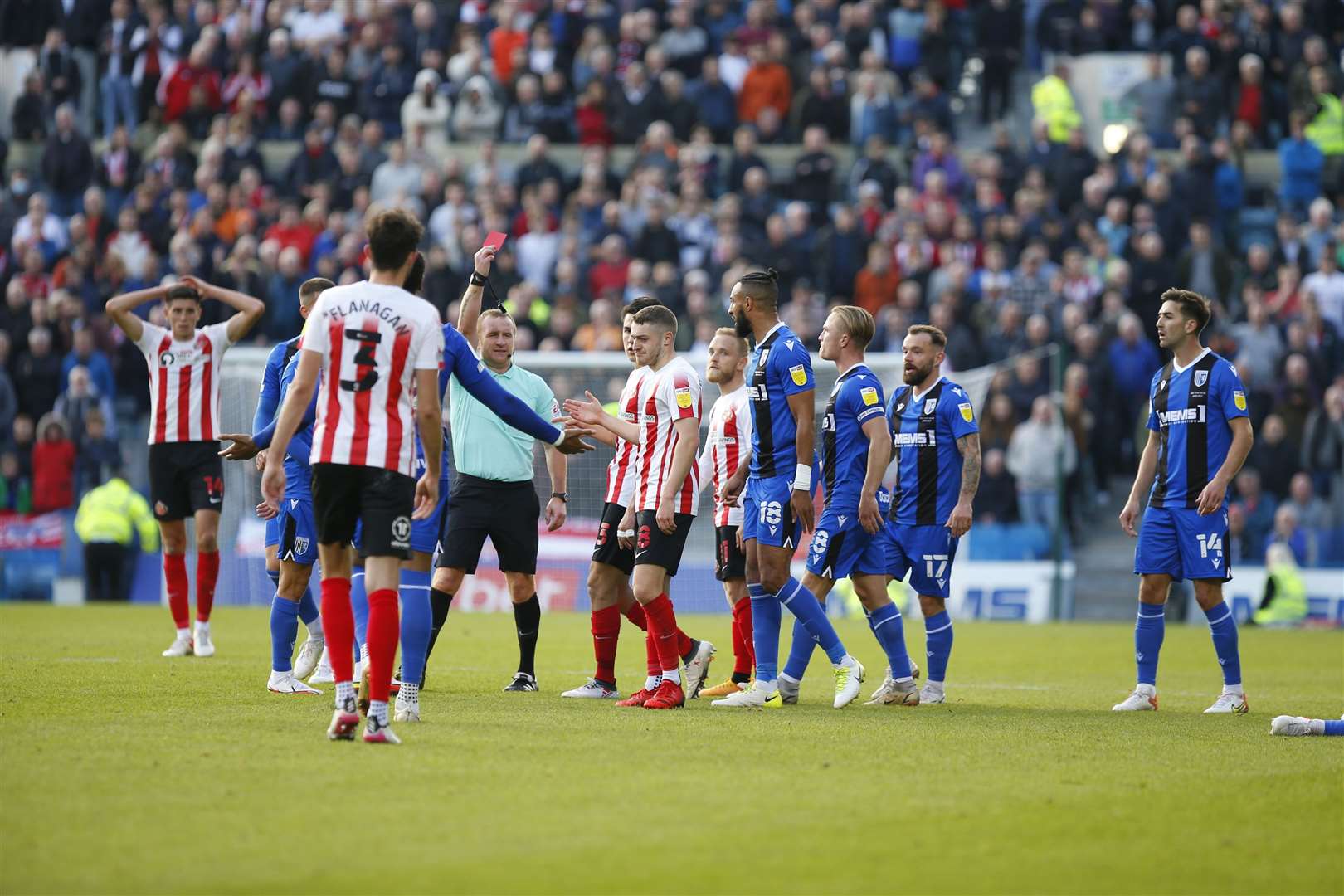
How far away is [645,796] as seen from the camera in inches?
254

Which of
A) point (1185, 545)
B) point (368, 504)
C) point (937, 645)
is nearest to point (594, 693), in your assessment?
point (937, 645)

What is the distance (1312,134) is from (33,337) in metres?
18.8

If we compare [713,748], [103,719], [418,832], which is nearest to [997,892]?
[418,832]

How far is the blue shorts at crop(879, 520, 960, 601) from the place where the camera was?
426 inches

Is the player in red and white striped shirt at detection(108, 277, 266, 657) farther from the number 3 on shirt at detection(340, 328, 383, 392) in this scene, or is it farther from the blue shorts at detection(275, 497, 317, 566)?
the number 3 on shirt at detection(340, 328, 383, 392)

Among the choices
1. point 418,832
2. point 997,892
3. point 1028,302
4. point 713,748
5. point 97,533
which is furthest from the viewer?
point 1028,302

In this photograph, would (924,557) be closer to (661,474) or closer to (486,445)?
(661,474)

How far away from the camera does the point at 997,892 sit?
5.07 metres

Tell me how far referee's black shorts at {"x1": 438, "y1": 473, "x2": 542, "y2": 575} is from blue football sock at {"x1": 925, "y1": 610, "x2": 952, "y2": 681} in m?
2.59

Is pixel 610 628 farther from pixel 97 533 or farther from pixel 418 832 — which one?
pixel 97 533

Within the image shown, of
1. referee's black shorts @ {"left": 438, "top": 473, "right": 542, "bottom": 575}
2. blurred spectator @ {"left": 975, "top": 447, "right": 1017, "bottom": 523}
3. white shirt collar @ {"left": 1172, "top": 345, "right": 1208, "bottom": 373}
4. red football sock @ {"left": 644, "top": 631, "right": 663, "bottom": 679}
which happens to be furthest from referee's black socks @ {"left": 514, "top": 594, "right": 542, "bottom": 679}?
blurred spectator @ {"left": 975, "top": 447, "right": 1017, "bottom": 523}

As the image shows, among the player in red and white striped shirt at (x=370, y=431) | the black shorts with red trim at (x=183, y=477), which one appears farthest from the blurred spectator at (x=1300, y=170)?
the player in red and white striped shirt at (x=370, y=431)

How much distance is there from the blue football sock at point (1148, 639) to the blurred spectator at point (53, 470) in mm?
15684

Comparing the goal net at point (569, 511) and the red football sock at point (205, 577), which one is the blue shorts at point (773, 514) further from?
the goal net at point (569, 511)
